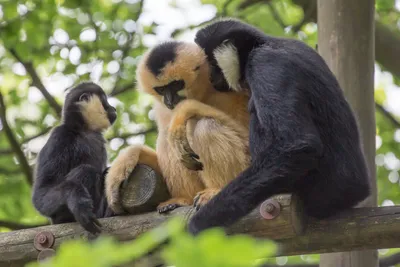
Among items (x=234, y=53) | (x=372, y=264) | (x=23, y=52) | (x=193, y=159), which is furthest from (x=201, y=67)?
(x=23, y=52)

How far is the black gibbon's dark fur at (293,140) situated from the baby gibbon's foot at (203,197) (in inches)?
12.5

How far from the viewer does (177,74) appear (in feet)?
16.3

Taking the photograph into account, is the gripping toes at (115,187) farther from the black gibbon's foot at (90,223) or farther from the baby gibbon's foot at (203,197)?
the baby gibbon's foot at (203,197)

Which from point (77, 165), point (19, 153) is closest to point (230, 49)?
point (77, 165)

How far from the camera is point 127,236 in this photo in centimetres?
446

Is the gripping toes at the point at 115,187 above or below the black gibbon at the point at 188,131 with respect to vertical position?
below

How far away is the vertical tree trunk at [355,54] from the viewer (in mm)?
5238

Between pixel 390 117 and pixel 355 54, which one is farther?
pixel 390 117

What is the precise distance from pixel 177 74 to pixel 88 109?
1.16 m

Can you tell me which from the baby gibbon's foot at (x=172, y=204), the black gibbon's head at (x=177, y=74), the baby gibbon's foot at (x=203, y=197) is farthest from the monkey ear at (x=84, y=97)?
the baby gibbon's foot at (x=203, y=197)

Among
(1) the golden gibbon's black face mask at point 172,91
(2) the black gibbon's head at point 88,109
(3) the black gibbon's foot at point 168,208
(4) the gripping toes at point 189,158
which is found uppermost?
(1) the golden gibbon's black face mask at point 172,91

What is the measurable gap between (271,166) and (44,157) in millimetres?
2229

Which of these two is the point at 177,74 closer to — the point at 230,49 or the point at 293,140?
the point at 230,49

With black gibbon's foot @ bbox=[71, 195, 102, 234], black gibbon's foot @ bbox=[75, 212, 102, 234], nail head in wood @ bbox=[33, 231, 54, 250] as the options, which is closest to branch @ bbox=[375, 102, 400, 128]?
black gibbon's foot @ bbox=[71, 195, 102, 234]
